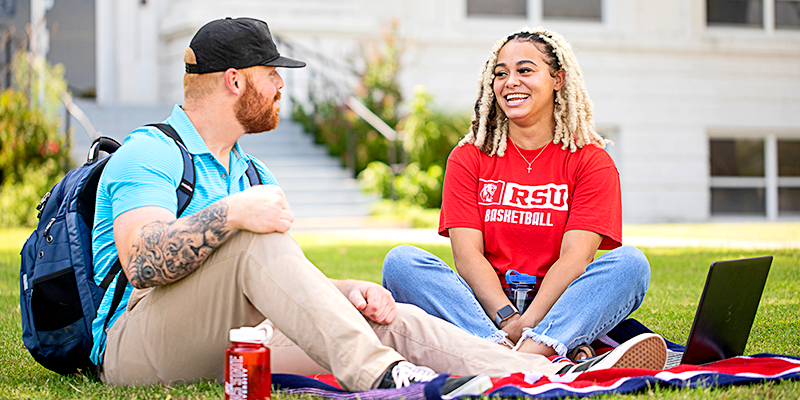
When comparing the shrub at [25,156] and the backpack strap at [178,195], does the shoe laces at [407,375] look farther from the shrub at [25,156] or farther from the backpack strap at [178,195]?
the shrub at [25,156]

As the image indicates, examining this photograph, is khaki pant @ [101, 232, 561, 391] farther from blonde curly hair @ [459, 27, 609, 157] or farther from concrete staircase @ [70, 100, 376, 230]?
concrete staircase @ [70, 100, 376, 230]

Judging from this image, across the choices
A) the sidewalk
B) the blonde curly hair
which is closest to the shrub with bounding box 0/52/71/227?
the sidewalk

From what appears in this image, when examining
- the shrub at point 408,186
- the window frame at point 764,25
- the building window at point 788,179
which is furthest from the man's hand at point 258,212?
the building window at point 788,179

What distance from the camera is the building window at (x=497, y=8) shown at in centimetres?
1333

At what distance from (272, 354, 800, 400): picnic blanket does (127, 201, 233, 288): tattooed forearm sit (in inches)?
19.1

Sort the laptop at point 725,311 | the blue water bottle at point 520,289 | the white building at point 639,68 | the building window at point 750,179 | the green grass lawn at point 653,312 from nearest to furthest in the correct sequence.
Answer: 1. the green grass lawn at point 653,312
2. the laptop at point 725,311
3. the blue water bottle at point 520,289
4. the white building at point 639,68
5. the building window at point 750,179

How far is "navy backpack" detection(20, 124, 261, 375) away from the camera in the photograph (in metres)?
2.12

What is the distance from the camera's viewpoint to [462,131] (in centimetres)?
1181

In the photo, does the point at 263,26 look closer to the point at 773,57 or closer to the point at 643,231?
the point at 643,231

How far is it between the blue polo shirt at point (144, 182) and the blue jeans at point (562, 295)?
0.76 meters

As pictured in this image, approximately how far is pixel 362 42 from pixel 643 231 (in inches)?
229

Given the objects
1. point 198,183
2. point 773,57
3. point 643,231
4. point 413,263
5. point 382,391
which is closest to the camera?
point 382,391

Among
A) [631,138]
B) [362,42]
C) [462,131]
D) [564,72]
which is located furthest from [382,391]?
[631,138]

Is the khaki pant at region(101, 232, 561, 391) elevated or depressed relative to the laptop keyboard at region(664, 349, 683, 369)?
elevated
